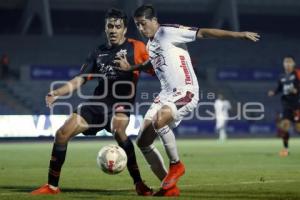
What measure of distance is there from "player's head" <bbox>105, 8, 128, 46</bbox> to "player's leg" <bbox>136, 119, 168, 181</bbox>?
114 cm

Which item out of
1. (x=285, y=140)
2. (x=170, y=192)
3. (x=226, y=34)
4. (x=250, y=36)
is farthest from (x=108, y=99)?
(x=285, y=140)

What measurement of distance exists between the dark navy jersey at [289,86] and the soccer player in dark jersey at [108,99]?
1124cm

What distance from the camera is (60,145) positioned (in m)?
10.5

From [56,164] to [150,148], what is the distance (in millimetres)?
1197

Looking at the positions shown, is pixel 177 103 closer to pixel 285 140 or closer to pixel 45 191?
pixel 45 191

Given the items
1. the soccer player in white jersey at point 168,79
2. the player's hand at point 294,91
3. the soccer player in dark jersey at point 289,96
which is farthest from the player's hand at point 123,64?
the player's hand at point 294,91

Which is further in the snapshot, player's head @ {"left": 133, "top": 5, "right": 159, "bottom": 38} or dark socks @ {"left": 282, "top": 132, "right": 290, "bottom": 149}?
dark socks @ {"left": 282, "top": 132, "right": 290, "bottom": 149}

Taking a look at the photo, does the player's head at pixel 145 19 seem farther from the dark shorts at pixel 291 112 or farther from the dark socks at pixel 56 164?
the dark shorts at pixel 291 112

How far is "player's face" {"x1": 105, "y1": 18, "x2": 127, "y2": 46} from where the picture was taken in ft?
34.6

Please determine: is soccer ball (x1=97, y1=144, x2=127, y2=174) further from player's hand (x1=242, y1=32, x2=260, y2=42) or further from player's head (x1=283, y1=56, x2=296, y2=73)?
player's head (x1=283, y1=56, x2=296, y2=73)

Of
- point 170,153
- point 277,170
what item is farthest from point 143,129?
point 277,170

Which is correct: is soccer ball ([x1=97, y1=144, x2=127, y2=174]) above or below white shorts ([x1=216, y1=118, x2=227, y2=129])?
above

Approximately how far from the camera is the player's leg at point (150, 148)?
10.4 meters

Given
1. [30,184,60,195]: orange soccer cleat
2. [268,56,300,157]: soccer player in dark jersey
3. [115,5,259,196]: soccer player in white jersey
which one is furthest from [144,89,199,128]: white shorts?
[268,56,300,157]: soccer player in dark jersey
